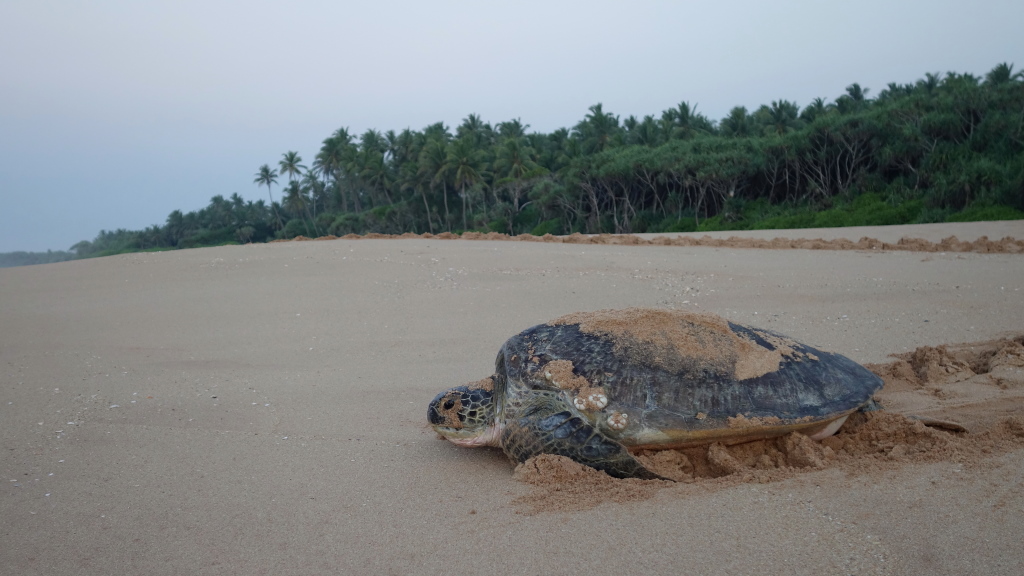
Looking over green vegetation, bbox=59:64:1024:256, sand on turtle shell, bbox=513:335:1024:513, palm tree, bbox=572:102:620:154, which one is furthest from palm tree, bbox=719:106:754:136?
sand on turtle shell, bbox=513:335:1024:513

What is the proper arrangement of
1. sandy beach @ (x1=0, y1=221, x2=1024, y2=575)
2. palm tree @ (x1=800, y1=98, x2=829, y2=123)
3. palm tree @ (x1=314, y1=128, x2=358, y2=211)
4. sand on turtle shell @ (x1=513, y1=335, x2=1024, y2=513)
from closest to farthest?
1. sandy beach @ (x1=0, y1=221, x2=1024, y2=575)
2. sand on turtle shell @ (x1=513, y1=335, x2=1024, y2=513)
3. palm tree @ (x1=800, y1=98, x2=829, y2=123)
4. palm tree @ (x1=314, y1=128, x2=358, y2=211)

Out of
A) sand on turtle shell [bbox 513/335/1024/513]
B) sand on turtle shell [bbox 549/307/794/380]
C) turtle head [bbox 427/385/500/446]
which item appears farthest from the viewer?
turtle head [bbox 427/385/500/446]

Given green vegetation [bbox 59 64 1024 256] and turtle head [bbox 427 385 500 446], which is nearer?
turtle head [bbox 427 385 500 446]

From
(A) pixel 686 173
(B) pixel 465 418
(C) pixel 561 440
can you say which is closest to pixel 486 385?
(B) pixel 465 418

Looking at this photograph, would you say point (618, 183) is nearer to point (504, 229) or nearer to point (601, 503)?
point (504, 229)

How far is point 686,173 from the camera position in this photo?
136ft

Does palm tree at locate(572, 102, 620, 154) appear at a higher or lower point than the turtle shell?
higher

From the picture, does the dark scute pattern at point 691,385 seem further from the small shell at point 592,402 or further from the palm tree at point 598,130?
the palm tree at point 598,130

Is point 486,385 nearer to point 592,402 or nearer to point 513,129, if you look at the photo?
point 592,402

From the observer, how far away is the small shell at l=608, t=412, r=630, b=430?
3.28 m

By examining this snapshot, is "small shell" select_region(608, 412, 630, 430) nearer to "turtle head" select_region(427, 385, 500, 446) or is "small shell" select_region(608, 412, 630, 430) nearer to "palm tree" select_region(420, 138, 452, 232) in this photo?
"turtle head" select_region(427, 385, 500, 446)

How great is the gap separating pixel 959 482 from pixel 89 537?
3.75 metres

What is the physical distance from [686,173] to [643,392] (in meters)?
40.5

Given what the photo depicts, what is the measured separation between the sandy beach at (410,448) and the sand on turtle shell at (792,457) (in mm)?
23
